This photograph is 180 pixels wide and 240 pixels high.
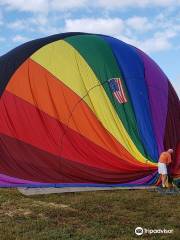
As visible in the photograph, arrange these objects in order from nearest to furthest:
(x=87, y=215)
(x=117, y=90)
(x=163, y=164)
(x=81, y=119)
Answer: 1. (x=87, y=215)
2. (x=163, y=164)
3. (x=81, y=119)
4. (x=117, y=90)

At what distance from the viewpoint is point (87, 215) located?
27.1ft

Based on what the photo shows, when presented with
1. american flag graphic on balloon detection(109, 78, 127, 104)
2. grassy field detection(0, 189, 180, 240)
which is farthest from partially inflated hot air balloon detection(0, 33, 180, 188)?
grassy field detection(0, 189, 180, 240)

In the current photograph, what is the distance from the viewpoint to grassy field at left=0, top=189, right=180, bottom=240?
23.1ft

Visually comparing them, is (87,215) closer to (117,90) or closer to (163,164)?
(163,164)

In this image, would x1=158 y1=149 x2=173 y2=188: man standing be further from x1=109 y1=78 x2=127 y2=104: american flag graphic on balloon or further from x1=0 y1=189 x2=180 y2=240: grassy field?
x1=109 y1=78 x2=127 y2=104: american flag graphic on balloon

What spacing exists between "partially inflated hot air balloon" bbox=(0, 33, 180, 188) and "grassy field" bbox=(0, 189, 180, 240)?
67 cm

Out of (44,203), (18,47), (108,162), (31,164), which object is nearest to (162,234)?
(44,203)

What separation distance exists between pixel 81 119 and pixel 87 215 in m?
3.47

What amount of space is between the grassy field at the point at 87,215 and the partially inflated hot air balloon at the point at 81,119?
2.21ft

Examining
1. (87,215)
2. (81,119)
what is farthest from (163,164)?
(87,215)

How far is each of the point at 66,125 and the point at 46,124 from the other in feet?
1.58

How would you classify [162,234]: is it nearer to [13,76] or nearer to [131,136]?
[131,136]

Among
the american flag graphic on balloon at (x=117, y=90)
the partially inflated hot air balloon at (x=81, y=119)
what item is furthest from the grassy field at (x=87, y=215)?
the american flag graphic on balloon at (x=117, y=90)

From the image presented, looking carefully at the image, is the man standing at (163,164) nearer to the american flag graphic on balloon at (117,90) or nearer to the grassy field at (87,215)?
the grassy field at (87,215)
